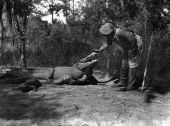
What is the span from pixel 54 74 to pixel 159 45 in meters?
3.26

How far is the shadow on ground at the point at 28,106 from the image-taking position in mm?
5898

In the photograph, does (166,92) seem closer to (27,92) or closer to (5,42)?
(27,92)

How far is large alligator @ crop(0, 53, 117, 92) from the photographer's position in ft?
25.8

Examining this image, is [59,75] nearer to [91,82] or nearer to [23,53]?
[91,82]

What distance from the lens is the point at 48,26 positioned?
34094 millimetres

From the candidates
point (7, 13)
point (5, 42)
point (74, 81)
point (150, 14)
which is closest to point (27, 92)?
point (74, 81)

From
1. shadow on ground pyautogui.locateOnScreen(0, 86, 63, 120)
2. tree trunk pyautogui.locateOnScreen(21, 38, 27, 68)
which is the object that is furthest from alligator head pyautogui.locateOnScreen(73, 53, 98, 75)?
tree trunk pyautogui.locateOnScreen(21, 38, 27, 68)

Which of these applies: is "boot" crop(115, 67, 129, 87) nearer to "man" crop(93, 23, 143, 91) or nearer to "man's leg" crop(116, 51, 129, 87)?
"man's leg" crop(116, 51, 129, 87)

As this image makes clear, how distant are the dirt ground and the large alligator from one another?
0.47 meters

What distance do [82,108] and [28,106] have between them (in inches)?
41.7

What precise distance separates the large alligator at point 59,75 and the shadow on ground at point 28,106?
0.50 meters

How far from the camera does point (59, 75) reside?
898cm

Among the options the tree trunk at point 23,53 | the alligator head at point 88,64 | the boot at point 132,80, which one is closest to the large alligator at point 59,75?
the alligator head at point 88,64

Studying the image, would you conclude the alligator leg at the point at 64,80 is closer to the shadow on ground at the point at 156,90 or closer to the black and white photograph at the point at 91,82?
the black and white photograph at the point at 91,82
